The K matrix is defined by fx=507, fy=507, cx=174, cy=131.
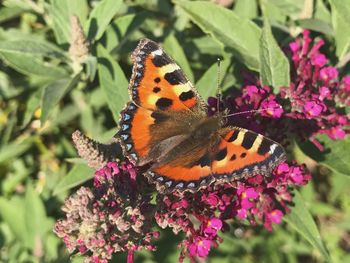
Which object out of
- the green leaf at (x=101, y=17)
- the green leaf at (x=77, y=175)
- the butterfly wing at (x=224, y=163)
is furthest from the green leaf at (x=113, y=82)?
the butterfly wing at (x=224, y=163)

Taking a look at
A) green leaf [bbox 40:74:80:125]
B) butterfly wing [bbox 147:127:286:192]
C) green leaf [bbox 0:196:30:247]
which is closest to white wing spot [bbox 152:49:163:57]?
butterfly wing [bbox 147:127:286:192]

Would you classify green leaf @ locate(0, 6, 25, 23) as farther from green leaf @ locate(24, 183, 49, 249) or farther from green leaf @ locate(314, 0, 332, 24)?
green leaf @ locate(314, 0, 332, 24)

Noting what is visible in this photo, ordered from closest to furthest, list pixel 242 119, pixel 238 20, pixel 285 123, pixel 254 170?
pixel 254 170
pixel 242 119
pixel 285 123
pixel 238 20

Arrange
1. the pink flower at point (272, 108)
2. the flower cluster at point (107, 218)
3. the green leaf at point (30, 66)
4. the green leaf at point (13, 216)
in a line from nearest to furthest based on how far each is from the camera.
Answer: the flower cluster at point (107, 218) → the pink flower at point (272, 108) → the green leaf at point (30, 66) → the green leaf at point (13, 216)

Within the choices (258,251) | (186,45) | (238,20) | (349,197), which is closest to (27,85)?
(186,45)

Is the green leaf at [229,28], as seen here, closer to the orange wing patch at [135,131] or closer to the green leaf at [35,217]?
the orange wing patch at [135,131]

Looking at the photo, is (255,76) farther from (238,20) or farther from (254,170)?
(254,170)
